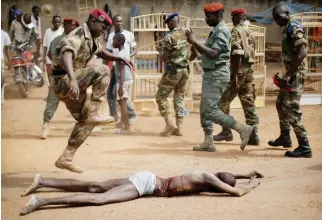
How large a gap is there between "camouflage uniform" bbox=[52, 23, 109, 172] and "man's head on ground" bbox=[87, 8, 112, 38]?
2.0 inches

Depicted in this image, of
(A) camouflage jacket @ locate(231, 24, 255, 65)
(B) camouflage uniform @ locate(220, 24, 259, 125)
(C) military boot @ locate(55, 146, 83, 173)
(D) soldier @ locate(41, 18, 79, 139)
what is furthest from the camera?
(D) soldier @ locate(41, 18, 79, 139)

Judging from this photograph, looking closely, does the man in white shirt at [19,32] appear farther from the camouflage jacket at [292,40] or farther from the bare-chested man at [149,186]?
the bare-chested man at [149,186]

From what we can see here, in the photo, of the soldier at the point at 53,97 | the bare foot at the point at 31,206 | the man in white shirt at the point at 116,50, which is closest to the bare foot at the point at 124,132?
the man in white shirt at the point at 116,50

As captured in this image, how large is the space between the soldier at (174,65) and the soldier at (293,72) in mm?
1955

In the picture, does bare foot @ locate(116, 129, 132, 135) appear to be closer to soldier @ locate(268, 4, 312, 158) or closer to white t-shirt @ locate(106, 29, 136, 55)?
white t-shirt @ locate(106, 29, 136, 55)

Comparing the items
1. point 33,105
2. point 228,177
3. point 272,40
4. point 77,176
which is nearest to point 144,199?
point 228,177

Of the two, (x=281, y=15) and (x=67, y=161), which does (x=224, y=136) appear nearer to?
(x=281, y=15)

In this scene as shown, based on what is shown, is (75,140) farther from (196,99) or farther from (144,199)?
(196,99)

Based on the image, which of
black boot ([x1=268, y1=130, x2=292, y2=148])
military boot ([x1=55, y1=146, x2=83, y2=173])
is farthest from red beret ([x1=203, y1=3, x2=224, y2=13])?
military boot ([x1=55, y1=146, x2=83, y2=173])

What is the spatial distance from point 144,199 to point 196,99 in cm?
819

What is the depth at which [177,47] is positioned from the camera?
9117 mm

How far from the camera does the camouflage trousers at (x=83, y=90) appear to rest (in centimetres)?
597

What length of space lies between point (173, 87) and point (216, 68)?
171 cm

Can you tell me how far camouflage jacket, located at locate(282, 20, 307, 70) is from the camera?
7266 millimetres
